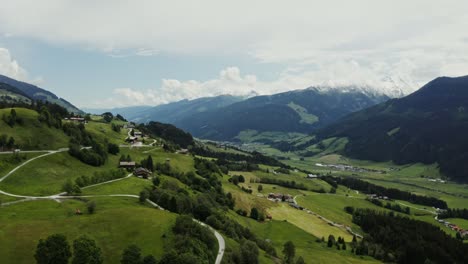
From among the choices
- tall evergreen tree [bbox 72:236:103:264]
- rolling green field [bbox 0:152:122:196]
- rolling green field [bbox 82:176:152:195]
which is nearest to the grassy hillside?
rolling green field [bbox 0:152:122:196]

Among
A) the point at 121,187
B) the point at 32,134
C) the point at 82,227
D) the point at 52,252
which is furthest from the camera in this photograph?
the point at 32,134

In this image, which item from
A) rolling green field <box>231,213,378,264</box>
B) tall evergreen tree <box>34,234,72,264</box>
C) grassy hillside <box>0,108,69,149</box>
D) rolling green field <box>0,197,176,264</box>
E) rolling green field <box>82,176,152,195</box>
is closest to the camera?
tall evergreen tree <box>34,234,72,264</box>

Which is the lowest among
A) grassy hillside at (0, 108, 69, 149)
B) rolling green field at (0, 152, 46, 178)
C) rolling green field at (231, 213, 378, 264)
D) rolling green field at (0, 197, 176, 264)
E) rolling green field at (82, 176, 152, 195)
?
rolling green field at (231, 213, 378, 264)

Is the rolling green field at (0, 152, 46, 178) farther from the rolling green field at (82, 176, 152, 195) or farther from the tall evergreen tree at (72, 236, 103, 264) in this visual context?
the tall evergreen tree at (72, 236, 103, 264)

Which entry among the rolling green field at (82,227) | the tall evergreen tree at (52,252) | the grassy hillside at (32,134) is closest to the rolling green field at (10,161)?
the grassy hillside at (32,134)

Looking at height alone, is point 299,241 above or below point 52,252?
below

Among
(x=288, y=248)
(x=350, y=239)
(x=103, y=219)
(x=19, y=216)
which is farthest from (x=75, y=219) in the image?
(x=350, y=239)

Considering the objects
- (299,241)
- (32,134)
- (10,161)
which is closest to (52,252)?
(10,161)

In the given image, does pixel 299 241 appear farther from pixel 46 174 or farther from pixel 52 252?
pixel 52 252

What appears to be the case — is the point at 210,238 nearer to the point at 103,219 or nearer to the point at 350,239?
the point at 103,219
